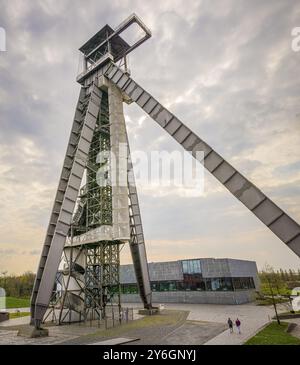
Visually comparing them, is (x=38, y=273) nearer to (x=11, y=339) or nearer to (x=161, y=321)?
(x=11, y=339)

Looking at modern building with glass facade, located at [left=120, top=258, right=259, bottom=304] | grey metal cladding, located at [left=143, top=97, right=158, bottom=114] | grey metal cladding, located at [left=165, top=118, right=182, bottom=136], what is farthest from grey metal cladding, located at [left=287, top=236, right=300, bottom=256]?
modern building with glass facade, located at [left=120, top=258, right=259, bottom=304]

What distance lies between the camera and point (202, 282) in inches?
1599

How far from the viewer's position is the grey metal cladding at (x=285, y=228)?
9945mm

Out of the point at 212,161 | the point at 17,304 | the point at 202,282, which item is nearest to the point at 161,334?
the point at 212,161

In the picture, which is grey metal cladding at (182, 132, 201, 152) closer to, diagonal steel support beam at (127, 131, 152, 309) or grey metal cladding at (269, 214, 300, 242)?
grey metal cladding at (269, 214, 300, 242)

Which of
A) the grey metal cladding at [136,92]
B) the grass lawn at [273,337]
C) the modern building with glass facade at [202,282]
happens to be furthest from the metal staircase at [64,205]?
the modern building with glass facade at [202,282]

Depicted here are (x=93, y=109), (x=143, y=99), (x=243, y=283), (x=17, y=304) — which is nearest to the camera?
(x=143, y=99)

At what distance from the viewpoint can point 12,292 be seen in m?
75.0

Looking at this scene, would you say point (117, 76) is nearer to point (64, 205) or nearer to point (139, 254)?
point (64, 205)

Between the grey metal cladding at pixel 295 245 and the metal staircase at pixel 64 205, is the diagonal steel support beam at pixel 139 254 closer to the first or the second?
the metal staircase at pixel 64 205

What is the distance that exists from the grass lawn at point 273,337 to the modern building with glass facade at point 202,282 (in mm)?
20335

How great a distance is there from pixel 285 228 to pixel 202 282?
110 ft

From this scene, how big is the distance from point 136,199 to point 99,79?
44.6ft
